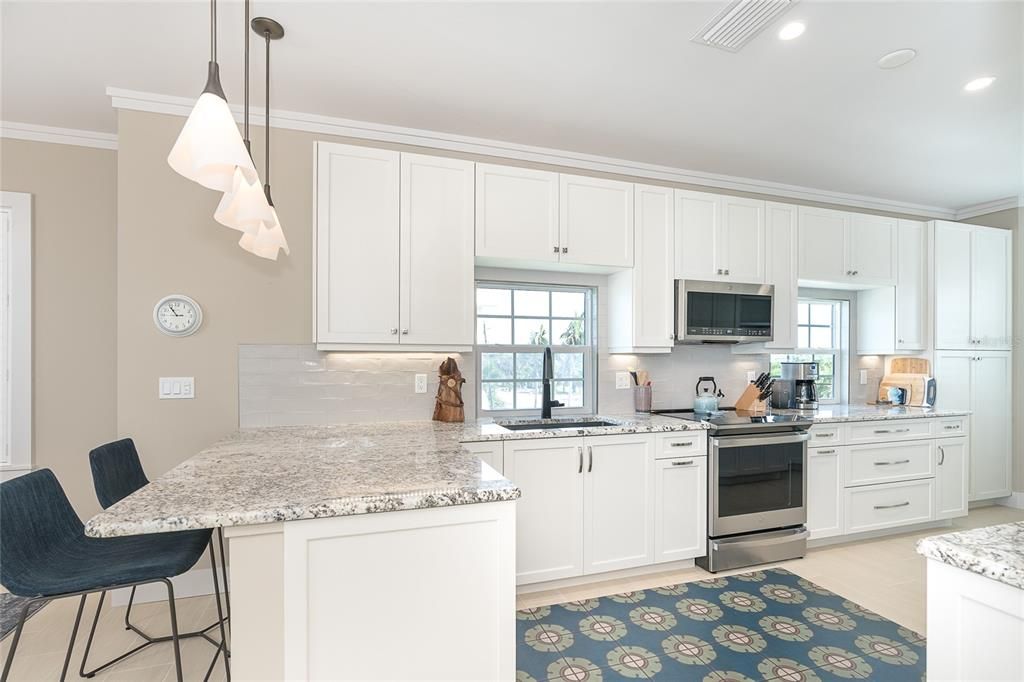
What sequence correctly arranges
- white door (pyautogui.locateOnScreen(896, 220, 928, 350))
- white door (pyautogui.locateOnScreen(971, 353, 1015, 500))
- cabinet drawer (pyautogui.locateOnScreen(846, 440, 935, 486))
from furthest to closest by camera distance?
white door (pyautogui.locateOnScreen(971, 353, 1015, 500)) < white door (pyautogui.locateOnScreen(896, 220, 928, 350)) < cabinet drawer (pyautogui.locateOnScreen(846, 440, 935, 486))

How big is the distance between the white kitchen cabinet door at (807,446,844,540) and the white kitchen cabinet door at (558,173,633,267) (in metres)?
1.89

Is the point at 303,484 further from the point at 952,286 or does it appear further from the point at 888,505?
the point at 952,286

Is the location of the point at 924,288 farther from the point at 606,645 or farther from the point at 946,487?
the point at 606,645

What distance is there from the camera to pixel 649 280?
3408mm

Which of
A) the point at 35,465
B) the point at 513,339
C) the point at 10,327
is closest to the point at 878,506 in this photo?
the point at 513,339

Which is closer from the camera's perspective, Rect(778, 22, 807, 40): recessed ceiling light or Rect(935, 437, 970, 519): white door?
Rect(778, 22, 807, 40): recessed ceiling light

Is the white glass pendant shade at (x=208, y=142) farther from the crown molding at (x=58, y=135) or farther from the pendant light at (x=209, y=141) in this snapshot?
the crown molding at (x=58, y=135)

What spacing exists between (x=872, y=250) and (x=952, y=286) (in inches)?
34.8

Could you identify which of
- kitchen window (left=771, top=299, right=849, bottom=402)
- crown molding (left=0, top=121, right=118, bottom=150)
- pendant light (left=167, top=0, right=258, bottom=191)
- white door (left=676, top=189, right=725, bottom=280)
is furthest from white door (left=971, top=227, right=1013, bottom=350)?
crown molding (left=0, top=121, right=118, bottom=150)

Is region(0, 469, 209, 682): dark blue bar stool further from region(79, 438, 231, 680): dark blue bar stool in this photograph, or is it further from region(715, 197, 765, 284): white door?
region(715, 197, 765, 284): white door

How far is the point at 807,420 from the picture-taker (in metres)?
3.37

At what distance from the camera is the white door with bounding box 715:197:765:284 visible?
3607mm

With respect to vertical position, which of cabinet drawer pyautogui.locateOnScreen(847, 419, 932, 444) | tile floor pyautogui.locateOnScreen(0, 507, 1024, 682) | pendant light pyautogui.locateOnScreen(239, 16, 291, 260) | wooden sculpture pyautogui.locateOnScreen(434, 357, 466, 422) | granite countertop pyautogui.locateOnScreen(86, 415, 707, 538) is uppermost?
pendant light pyautogui.locateOnScreen(239, 16, 291, 260)

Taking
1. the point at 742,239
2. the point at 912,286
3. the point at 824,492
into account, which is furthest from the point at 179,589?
the point at 912,286
